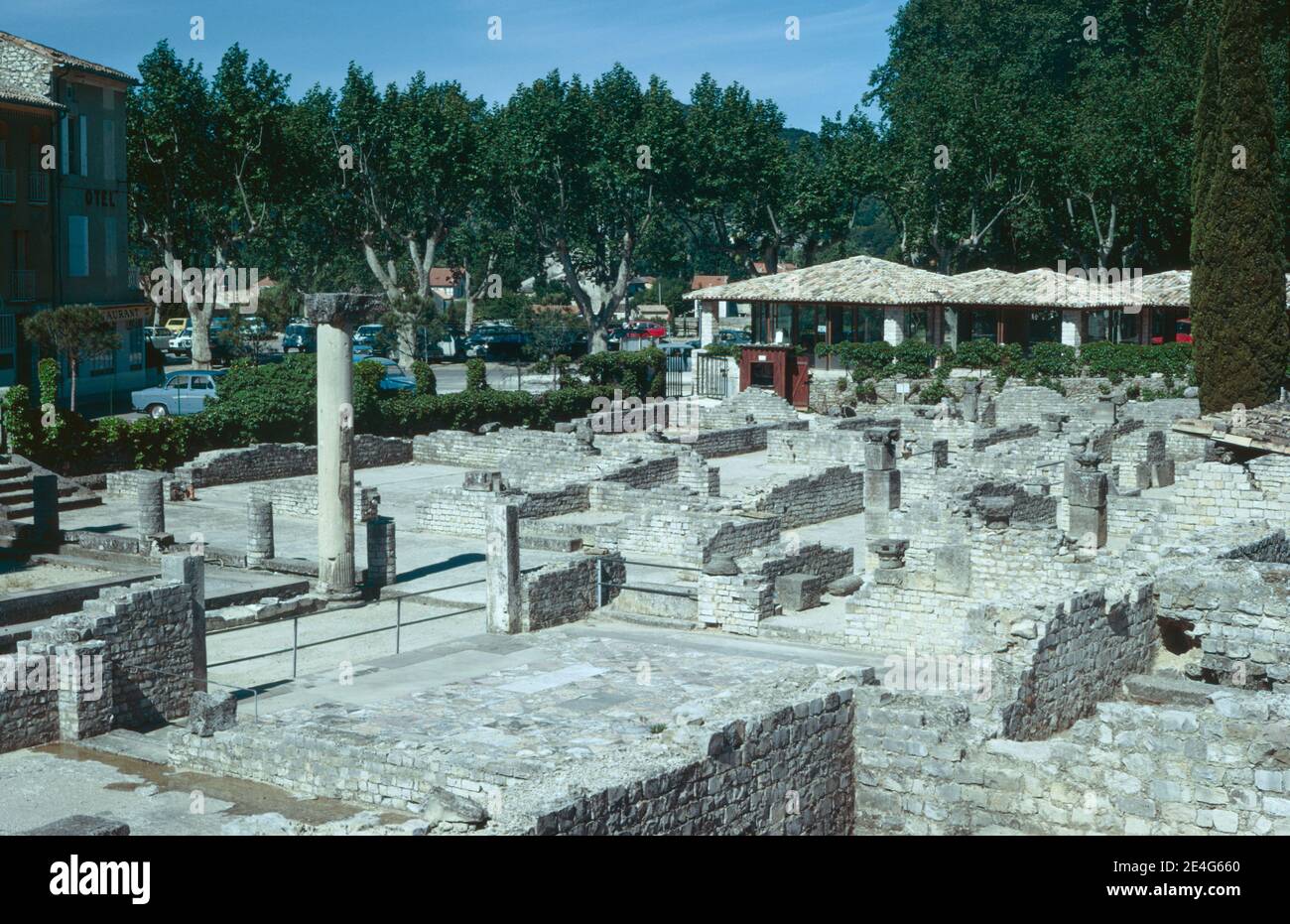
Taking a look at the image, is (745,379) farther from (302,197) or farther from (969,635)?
(969,635)

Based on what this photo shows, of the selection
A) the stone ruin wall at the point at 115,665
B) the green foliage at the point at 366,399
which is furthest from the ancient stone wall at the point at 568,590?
the green foliage at the point at 366,399

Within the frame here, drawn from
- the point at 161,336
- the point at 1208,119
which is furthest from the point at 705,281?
the point at 1208,119

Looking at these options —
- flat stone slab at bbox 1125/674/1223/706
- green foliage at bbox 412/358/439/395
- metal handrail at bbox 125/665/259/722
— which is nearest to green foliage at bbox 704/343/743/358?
green foliage at bbox 412/358/439/395

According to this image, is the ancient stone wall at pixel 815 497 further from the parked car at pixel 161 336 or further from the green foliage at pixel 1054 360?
the parked car at pixel 161 336

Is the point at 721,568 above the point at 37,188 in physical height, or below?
below

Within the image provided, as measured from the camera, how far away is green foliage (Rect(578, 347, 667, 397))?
1971 inches

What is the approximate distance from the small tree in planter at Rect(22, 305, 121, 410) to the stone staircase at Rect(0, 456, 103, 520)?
25.4 ft

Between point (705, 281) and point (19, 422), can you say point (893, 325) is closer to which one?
point (19, 422)

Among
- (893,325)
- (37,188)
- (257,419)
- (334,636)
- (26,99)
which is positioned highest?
(26,99)

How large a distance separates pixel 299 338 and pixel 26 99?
97.5ft

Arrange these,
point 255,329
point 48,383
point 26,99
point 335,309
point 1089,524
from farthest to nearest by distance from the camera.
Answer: point 255,329
point 26,99
point 48,383
point 1089,524
point 335,309

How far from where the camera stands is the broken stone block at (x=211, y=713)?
13.9 metres

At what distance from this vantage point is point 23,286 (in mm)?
43562

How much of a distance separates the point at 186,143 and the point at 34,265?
16192mm
